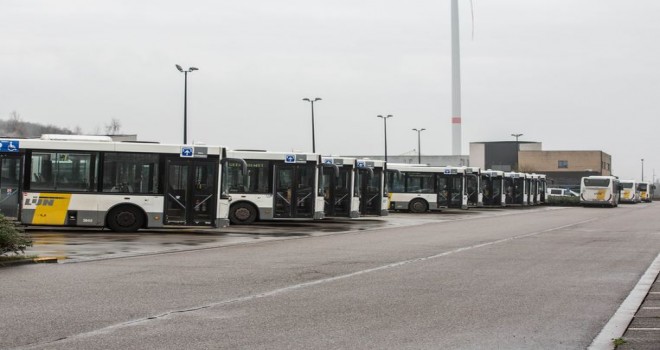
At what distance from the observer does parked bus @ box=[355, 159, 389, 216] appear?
37.6 m

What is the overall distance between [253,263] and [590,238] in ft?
42.7

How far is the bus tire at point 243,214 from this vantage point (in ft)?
103

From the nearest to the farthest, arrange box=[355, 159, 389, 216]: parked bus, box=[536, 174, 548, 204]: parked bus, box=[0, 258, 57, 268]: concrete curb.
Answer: box=[0, 258, 57, 268]: concrete curb → box=[355, 159, 389, 216]: parked bus → box=[536, 174, 548, 204]: parked bus

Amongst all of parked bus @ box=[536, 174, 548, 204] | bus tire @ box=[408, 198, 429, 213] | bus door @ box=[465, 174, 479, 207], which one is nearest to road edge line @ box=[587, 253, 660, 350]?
bus tire @ box=[408, 198, 429, 213]

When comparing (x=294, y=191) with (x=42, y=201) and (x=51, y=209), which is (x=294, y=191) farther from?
(x=42, y=201)

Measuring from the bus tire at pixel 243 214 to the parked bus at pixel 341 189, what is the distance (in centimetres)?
403

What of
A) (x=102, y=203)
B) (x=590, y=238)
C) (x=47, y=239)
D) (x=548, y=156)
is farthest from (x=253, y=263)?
(x=548, y=156)

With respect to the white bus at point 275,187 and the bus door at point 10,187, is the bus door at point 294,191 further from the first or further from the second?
the bus door at point 10,187

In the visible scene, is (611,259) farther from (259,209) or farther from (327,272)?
(259,209)

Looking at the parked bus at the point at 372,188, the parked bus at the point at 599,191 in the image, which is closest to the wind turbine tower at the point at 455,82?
the parked bus at the point at 599,191

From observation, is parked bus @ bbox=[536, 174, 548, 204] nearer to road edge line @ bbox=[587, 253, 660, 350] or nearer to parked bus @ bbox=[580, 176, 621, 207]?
parked bus @ bbox=[580, 176, 621, 207]

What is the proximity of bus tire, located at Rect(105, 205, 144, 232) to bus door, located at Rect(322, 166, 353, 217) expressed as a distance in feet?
36.0

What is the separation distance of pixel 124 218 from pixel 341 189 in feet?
39.2

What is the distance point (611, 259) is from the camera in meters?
17.8
